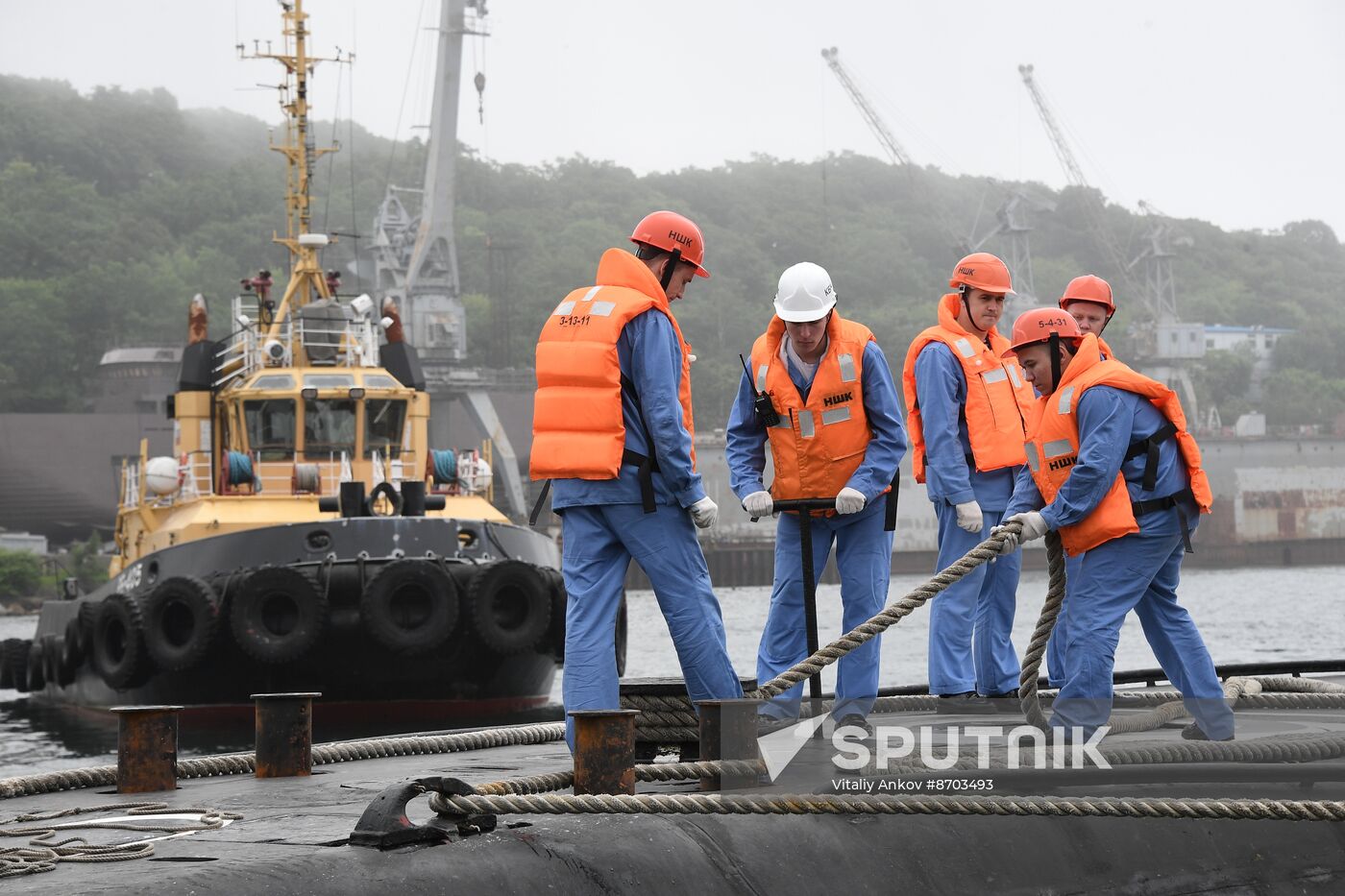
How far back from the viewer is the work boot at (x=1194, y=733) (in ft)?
17.1

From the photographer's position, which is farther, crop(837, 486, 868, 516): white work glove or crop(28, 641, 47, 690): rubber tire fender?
crop(28, 641, 47, 690): rubber tire fender

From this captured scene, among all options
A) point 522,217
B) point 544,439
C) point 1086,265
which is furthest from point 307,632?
point 1086,265

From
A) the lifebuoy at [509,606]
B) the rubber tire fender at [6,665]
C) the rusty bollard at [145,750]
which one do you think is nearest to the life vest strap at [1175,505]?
the rusty bollard at [145,750]

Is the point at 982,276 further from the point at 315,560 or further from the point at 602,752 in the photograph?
the point at 315,560

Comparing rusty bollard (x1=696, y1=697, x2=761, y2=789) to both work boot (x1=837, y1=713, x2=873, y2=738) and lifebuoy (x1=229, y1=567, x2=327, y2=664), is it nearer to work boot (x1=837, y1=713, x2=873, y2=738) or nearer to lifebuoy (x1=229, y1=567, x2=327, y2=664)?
work boot (x1=837, y1=713, x2=873, y2=738)

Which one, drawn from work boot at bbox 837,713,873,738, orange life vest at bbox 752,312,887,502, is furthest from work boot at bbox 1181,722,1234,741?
orange life vest at bbox 752,312,887,502

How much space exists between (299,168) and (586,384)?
20.8 m

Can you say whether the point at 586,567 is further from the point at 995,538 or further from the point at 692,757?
the point at 995,538

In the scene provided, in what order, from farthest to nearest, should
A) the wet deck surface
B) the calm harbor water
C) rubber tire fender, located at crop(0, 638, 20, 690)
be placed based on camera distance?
rubber tire fender, located at crop(0, 638, 20, 690) < the calm harbor water < the wet deck surface

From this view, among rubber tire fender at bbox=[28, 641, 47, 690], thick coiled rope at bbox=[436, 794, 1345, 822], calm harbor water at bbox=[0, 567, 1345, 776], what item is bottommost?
calm harbor water at bbox=[0, 567, 1345, 776]

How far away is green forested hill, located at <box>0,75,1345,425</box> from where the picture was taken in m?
95.4

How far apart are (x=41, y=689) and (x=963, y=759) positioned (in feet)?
71.6

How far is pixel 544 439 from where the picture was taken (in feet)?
17.0

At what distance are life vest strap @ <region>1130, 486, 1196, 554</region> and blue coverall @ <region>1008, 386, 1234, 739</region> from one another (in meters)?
0.01
